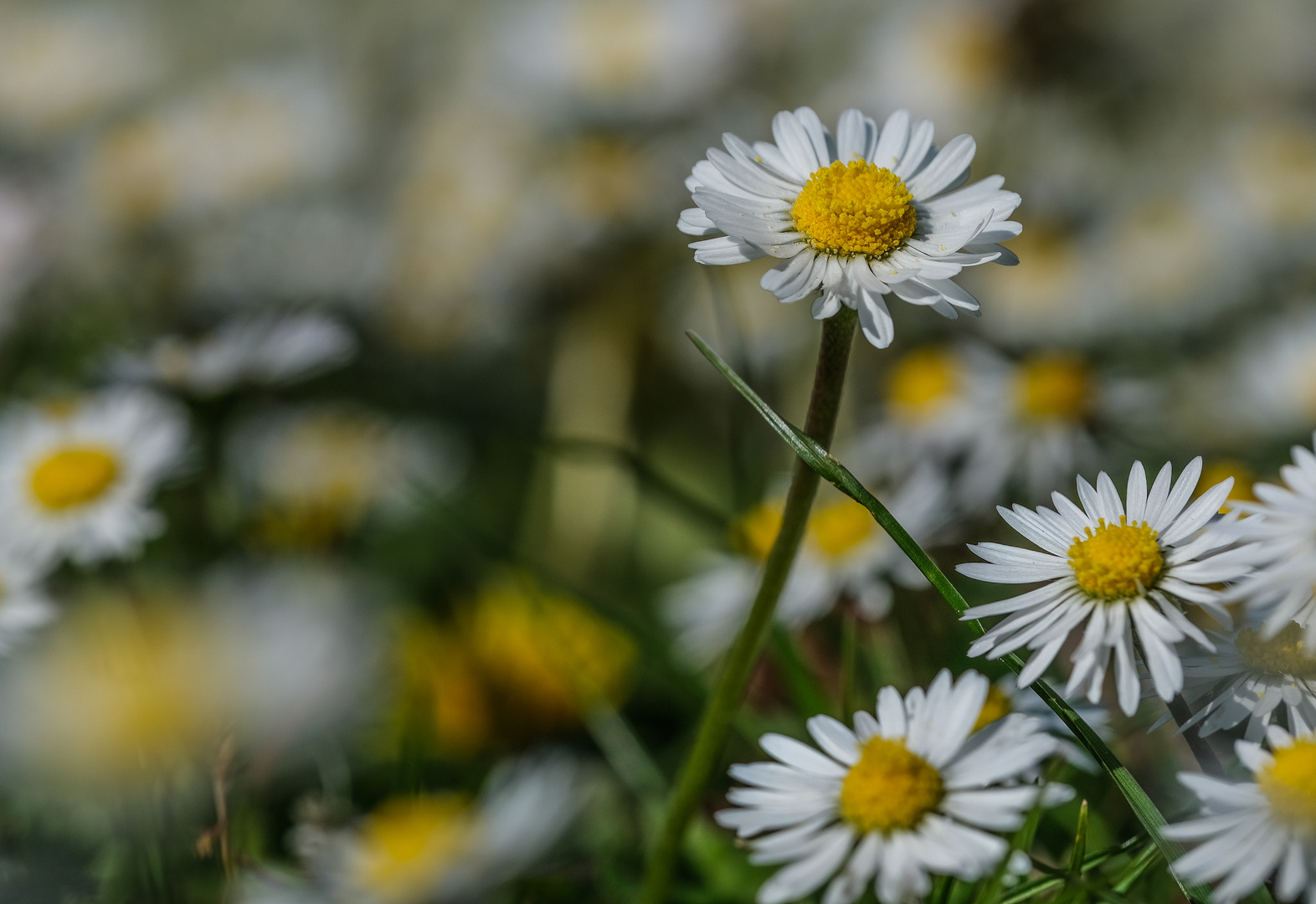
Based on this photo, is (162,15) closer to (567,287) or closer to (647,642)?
(567,287)

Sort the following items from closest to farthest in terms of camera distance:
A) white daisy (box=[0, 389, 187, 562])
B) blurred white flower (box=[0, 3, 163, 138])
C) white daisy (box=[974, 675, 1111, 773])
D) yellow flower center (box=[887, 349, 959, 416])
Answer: white daisy (box=[974, 675, 1111, 773])
white daisy (box=[0, 389, 187, 562])
yellow flower center (box=[887, 349, 959, 416])
blurred white flower (box=[0, 3, 163, 138])

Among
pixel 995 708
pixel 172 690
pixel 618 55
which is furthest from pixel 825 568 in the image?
pixel 618 55

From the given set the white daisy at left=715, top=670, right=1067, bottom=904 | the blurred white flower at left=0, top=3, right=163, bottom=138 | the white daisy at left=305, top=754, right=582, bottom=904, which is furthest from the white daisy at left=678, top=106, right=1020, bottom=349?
the blurred white flower at left=0, top=3, right=163, bottom=138

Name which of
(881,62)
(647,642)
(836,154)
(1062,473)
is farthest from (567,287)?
(836,154)

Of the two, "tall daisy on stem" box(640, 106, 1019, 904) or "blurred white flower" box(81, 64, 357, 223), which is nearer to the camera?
"tall daisy on stem" box(640, 106, 1019, 904)

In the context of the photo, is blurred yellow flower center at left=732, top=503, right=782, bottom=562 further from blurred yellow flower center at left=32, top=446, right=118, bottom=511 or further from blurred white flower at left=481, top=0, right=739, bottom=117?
blurred white flower at left=481, top=0, right=739, bottom=117


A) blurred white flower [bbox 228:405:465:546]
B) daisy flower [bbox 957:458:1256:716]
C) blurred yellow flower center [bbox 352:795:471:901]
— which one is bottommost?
blurred white flower [bbox 228:405:465:546]

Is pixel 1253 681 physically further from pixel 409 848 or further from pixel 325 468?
pixel 325 468
